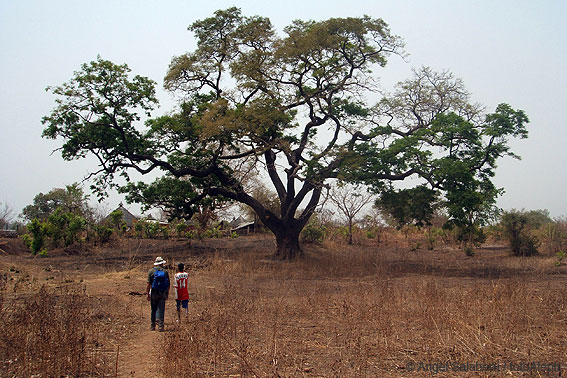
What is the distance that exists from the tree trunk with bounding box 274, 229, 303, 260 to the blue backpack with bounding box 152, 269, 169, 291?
12.2 m

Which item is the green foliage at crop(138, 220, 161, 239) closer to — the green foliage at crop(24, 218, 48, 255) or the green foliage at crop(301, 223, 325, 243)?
the green foliage at crop(24, 218, 48, 255)

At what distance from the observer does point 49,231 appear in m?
22.0

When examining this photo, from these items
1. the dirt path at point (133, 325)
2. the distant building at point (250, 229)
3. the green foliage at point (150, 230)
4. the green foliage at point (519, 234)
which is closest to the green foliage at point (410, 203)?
the green foliage at point (519, 234)

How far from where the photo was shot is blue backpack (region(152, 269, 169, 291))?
7906mm

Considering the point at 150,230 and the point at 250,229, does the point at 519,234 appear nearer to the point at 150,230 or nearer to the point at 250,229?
the point at 150,230

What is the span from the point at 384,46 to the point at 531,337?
1435 cm

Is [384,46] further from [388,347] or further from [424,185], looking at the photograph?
[388,347]

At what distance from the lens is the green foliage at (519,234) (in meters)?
22.8

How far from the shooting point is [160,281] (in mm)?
7965

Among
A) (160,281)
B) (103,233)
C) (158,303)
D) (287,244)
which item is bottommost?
(158,303)

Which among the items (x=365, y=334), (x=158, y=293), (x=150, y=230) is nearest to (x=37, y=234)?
(x=150, y=230)

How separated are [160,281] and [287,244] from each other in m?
12.6

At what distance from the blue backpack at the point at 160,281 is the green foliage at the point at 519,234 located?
20.1 m

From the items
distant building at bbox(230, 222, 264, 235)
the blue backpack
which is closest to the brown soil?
the blue backpack
